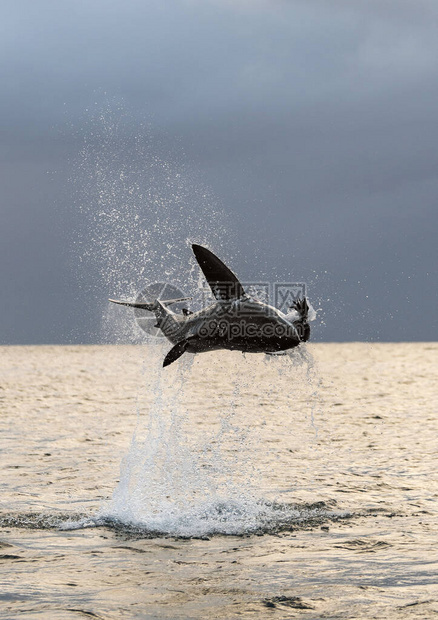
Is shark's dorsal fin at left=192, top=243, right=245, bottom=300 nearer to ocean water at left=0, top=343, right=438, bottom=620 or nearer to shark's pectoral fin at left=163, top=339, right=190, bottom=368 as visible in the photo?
shark's pectoral fin at left=163, top=339, right=190, bottom=368

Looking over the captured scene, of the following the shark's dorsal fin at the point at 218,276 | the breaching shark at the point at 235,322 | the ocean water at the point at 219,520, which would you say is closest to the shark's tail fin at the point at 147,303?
the ocean water at the point at 219,520

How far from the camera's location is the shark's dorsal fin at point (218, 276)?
1203 centimetres

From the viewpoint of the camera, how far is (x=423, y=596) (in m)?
10.5

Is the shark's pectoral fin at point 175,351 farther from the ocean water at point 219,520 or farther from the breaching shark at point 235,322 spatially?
the ocean water at point 219,520

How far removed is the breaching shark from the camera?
39.4 feet

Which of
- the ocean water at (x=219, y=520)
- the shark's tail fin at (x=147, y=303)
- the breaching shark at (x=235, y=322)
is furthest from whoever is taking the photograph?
the shark's tail fin at (x=147, y=303)

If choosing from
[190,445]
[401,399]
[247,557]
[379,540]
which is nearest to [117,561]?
[247,557]

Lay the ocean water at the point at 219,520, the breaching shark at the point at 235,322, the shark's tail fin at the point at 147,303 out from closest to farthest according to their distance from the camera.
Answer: the ocean water at the point at 219,520 → the breaching shark at the point at 235,322 → the shark's tail fin at the point at 147,303

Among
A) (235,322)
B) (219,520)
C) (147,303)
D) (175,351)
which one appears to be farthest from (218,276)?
(219,520)

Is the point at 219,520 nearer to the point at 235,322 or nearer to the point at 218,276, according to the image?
the point at 235,322

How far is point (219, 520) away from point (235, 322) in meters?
4.85

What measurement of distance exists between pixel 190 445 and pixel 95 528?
1100cm

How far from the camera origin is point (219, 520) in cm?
1497

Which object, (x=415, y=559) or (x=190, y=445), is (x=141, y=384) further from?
(x=415, y=559)
